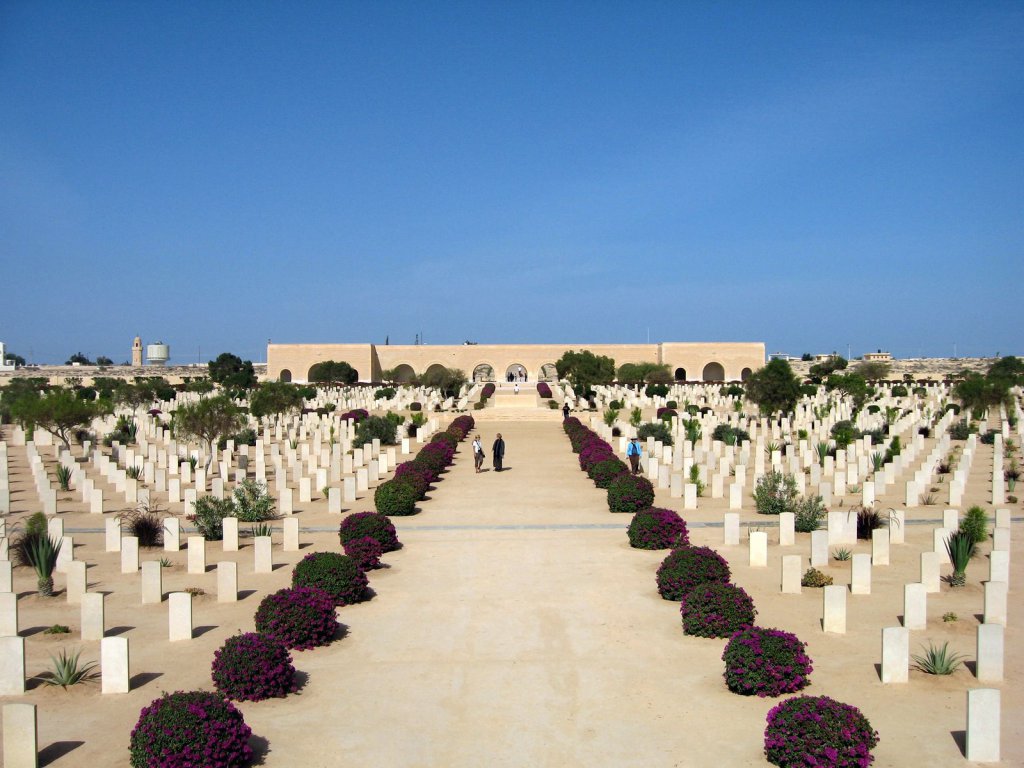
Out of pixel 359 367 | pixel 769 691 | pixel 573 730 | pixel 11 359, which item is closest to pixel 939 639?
pixel 769 691

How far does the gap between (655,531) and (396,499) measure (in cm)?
462

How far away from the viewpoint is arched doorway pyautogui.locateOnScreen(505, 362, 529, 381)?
73250mm

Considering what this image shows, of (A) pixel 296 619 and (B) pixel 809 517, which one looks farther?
(B) pixel 809 517

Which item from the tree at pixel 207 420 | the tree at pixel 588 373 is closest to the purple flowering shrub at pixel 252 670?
the tree at pixel 207 420

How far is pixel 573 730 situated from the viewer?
224 inches

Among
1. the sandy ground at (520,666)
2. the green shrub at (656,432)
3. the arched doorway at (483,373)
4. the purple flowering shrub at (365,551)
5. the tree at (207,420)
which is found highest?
the arched doorway at (483,373)

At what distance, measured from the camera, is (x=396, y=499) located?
14094mm

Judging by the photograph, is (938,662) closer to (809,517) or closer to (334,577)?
(334,577)

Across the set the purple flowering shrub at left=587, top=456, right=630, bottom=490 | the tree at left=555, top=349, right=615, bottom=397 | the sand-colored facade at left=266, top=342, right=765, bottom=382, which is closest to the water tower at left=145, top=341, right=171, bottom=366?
the sand-colored facade at left=266, top=342, right=765, bottom=382

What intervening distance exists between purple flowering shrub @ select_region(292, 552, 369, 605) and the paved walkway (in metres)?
0.16

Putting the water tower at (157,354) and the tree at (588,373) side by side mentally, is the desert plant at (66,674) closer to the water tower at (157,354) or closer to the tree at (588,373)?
the tree at (588,373)

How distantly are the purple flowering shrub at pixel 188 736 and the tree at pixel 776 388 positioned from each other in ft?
88.5

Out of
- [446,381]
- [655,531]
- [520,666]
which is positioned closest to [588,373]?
[446,381]

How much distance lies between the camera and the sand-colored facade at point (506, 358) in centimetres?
7131
